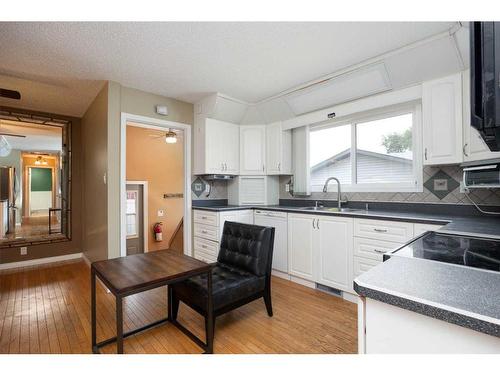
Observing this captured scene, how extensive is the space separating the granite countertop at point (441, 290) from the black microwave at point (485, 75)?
432 millimetres

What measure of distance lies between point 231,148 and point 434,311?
3.40 metres

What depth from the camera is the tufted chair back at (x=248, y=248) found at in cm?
210

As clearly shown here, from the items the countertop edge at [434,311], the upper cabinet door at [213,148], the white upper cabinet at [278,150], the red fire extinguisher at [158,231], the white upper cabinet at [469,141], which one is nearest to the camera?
the countertop edge at [434,311]

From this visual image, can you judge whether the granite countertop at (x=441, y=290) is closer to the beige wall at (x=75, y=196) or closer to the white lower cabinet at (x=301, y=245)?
the white lower cabinet at (x=301, y=245)

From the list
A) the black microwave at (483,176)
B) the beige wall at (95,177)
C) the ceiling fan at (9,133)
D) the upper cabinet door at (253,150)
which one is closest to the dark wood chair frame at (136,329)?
the beige wall at (95,177)

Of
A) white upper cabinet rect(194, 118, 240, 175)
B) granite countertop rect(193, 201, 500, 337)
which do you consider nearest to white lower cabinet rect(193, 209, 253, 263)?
white upper cabinet rect(194, 118, 240, 175)

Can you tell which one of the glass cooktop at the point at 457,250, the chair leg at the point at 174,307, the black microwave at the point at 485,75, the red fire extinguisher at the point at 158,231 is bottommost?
the chair leg at the point at 174,307

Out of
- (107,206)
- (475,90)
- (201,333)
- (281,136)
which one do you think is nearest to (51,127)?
(107,206)

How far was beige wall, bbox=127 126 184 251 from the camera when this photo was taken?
4.82 m

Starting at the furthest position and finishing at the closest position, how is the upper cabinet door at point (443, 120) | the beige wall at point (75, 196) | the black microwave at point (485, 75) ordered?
1. the beige wall at point (75, 196)
2. the upper cabinet door at point (443, 120)
3. the black microwave at point (485, 75)

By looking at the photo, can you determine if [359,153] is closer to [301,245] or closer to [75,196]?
[301,245]

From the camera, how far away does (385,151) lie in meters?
2.90

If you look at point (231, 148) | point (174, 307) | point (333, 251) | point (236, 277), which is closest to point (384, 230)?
point (333, 251)
